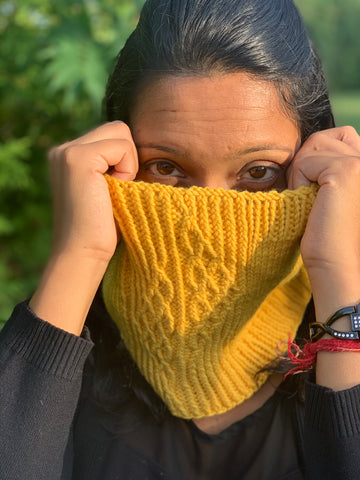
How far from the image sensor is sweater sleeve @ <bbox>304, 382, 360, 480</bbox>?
1.14m

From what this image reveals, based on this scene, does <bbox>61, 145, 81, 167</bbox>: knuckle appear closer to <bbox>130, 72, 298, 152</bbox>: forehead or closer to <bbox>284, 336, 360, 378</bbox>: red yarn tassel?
<bbox>130, 72, 298, 152</bbox>: forehead

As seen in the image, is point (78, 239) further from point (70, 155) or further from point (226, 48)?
point (226, 48)

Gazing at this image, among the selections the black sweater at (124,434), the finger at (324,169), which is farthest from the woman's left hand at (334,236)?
the black sweater at (124,434)

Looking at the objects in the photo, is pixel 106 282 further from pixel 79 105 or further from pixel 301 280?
pixel 79 105

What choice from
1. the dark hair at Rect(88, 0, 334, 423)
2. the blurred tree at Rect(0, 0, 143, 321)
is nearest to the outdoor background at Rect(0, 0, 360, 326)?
the blurred tree at Rect(0, 0, 143, 321)

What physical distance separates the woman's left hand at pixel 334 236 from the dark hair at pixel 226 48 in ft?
0.75

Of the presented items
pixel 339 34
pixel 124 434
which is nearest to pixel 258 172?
pixel 124 434

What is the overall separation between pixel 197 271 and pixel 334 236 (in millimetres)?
315

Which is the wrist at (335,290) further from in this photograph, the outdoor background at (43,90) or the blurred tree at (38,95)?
the blurred tree at (38,95)

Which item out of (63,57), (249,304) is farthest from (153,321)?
(63,57)

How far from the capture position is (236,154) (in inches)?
50.7

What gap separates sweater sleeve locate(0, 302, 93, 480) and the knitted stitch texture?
0.18 metres

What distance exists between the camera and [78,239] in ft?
4.17

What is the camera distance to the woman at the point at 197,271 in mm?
1229
